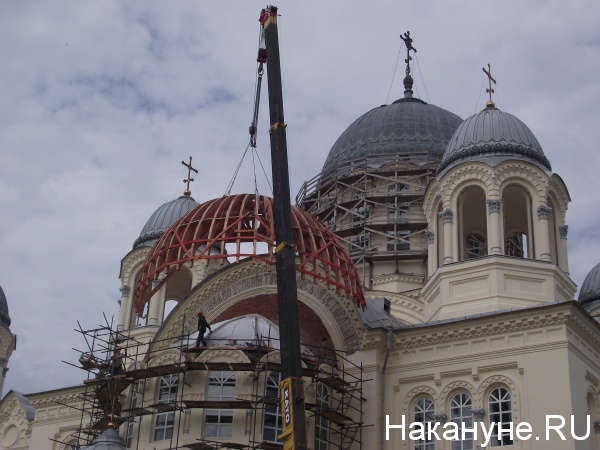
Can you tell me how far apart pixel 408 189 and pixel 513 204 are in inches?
251

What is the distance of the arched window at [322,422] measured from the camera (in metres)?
21.9

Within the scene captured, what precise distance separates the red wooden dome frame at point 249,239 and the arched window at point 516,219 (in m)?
4.38

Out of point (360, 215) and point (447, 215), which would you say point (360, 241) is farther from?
point (447, 215)

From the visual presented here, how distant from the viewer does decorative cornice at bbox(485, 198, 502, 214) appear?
955 inches

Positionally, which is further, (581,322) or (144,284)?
(144,284)

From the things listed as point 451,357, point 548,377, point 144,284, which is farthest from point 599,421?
point 144,284

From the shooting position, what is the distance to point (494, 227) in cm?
2403

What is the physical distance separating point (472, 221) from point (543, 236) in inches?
143

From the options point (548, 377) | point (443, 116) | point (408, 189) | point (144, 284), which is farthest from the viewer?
point (443, 116)

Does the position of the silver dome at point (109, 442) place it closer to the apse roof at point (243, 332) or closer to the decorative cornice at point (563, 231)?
the apse roof at point (243, 332)

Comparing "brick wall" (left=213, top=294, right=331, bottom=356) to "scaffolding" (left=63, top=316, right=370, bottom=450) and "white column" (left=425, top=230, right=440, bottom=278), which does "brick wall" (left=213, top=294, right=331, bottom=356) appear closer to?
"scaffolding" (left=63, top=316, right=370, bottom=450)

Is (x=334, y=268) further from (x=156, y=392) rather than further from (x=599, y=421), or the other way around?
(x=599, y=421)

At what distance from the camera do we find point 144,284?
24.1 metres

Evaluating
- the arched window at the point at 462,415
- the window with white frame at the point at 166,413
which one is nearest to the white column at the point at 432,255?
the arched window at the point at 462,415
